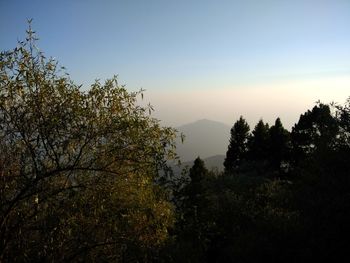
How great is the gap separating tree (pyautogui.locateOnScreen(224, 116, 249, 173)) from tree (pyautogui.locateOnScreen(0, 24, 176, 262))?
5585 centimetres

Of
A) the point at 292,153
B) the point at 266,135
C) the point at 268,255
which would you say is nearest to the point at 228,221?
the point at 268,255

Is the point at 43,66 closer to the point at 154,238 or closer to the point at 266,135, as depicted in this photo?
the point at 154,238

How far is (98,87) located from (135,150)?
1.73 metres

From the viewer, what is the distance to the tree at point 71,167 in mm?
8297

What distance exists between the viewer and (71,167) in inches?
328

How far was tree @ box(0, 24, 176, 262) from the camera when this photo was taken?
830 cm

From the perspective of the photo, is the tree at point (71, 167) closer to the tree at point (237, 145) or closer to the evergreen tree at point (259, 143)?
the evergreen tree at point (259, 143)

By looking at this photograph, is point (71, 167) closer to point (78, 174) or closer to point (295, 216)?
Result: point (78, 174)

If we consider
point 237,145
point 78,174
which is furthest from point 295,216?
point 237,145

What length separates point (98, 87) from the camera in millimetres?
9312

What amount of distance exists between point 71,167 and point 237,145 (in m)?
58.6

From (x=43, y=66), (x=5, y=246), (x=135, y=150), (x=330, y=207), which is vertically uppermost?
(x=43, y=66)

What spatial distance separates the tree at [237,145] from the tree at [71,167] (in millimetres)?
55851

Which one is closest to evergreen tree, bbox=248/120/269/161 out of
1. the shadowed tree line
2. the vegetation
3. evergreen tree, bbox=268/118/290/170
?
evergreen tree, bbox=268/118/290/170
